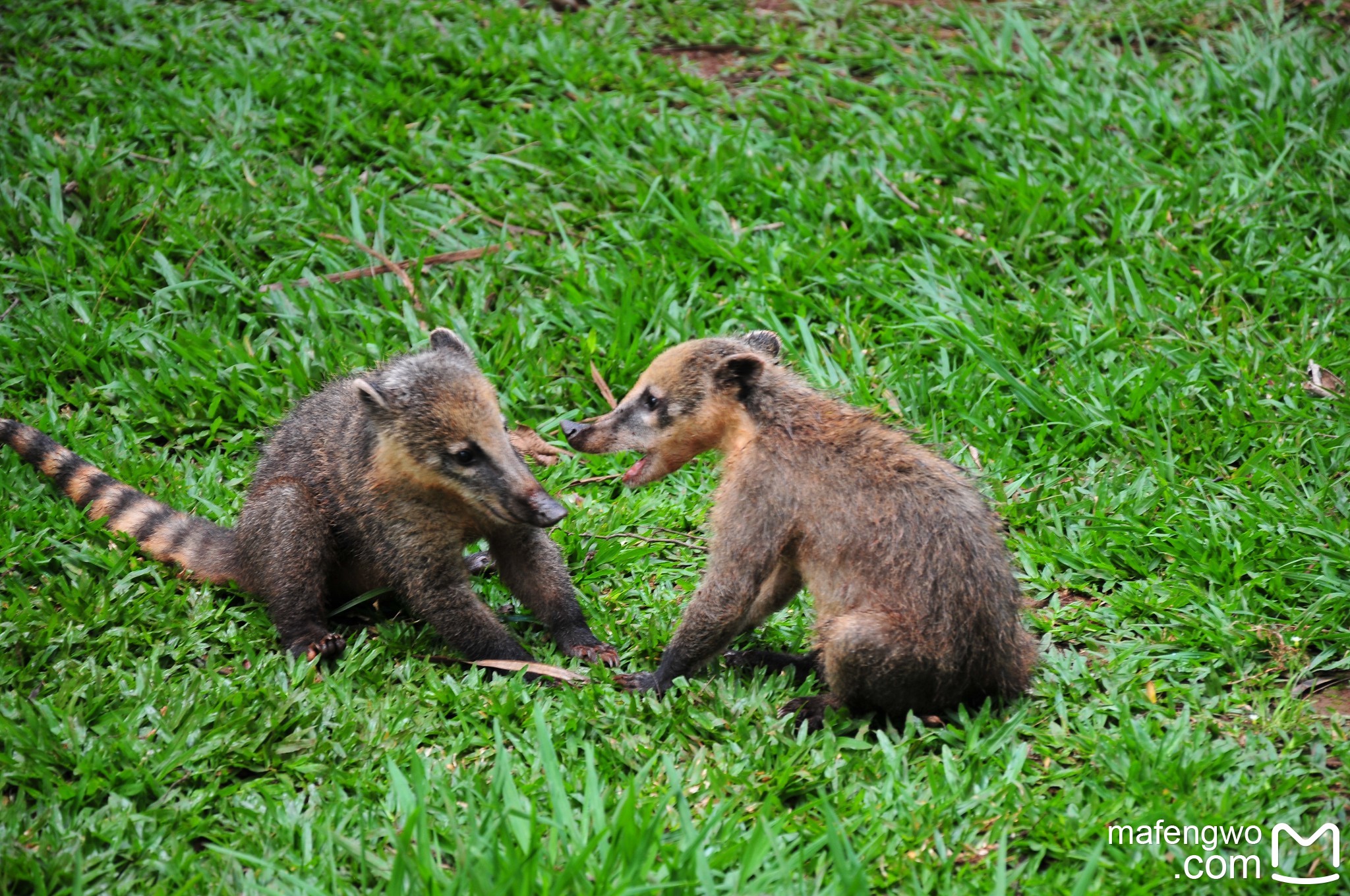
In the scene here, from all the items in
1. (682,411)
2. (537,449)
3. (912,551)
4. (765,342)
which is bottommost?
(537,449)

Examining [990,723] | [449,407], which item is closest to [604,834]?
[990,723]

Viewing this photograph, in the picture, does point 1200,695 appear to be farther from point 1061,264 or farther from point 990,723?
point 1061,264

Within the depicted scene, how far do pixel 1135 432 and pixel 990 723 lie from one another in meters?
2.31

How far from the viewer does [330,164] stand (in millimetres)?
8180

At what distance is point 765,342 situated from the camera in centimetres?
557

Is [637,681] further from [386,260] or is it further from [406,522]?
[386,260]

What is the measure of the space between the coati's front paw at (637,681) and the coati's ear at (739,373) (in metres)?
1.22

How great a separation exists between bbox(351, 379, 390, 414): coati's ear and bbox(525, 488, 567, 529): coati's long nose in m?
0.77

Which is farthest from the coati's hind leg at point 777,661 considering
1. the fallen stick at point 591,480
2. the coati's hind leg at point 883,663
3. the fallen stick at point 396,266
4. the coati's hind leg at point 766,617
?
the fallen stick at point 396,266

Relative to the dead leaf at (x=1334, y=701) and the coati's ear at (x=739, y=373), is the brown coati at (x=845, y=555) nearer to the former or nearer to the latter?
the coati's ear at (x=739, y=373)

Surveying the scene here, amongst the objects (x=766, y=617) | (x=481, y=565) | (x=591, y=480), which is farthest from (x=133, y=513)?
(x=766, y=617)

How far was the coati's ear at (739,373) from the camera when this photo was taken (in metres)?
5.01

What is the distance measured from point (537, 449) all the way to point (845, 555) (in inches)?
97.3

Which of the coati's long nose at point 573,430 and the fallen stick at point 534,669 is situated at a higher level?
the coati's long nose at point 573,430
